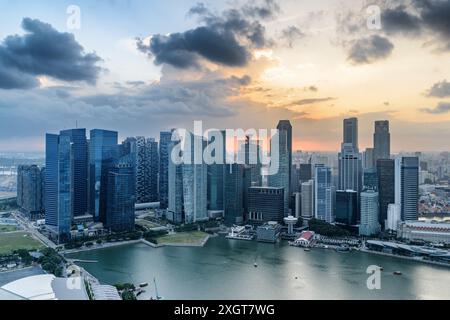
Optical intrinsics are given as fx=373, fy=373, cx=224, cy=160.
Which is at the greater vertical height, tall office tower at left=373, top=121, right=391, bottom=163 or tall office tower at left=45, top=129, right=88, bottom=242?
tall office tower at left=373, top=121, right=391, bottom=163

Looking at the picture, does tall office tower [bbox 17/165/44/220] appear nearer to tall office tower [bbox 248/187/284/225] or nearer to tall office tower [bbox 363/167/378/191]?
tall office tower [bbox 248/187/284/225]

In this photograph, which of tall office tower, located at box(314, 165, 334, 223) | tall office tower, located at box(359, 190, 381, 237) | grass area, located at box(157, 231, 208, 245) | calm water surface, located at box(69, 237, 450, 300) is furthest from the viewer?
tall office tower, located at box(314, 165, 334, 223)

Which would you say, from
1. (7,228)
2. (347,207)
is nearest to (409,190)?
(347,207)

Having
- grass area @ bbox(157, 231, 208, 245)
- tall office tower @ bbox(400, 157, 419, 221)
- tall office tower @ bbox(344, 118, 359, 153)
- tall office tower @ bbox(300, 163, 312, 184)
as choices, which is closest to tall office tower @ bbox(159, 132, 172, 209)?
grass area @ bbox(157, 231, 208, 245)

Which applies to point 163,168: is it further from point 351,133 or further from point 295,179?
point 351,133

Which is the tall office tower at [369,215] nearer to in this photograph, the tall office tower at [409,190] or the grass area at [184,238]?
the tall office tower at [409,190]
